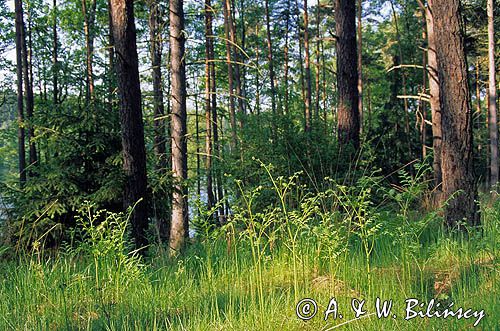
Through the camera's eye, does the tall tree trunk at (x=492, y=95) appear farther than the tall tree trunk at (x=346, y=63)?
Yes

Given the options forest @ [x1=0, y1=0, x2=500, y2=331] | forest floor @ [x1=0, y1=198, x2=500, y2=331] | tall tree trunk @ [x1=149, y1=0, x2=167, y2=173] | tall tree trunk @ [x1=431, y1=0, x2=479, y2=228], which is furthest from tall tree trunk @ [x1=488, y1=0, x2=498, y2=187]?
forest floor @ [x1=0, y1=198, x2=500, y2=331]

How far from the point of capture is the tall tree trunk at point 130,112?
6.20 m

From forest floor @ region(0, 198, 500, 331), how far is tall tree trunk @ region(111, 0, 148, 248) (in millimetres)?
1981

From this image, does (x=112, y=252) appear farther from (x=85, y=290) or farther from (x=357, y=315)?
(x=357, y=315)

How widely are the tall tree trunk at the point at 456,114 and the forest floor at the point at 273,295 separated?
1.04 m

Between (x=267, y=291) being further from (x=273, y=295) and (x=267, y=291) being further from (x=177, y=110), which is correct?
(x=177, y=110)

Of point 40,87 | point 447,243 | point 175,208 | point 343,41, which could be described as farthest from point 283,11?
point 447,243

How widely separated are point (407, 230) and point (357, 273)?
1.96 ft

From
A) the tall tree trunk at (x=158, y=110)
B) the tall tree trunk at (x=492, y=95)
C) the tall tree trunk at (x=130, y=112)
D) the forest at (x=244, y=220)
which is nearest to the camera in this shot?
the forest at (x=244, y=220)

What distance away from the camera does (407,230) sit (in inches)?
146

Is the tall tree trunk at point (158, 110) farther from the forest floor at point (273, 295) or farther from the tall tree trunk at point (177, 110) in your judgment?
the forest floor at point (273, 295)

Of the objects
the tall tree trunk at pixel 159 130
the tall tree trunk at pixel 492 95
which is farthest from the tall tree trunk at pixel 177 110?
the tall tree trunk at pixel 492 95

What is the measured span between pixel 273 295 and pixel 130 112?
4082 mm

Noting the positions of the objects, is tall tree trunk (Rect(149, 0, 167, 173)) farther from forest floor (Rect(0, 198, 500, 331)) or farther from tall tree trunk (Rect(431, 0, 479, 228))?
tall tree trunk (Rect(431, 0, 479, 228))
